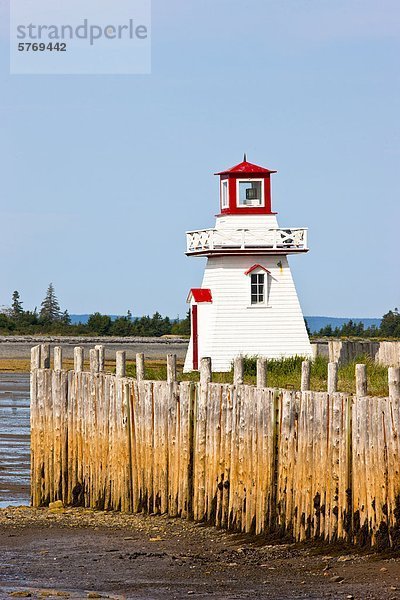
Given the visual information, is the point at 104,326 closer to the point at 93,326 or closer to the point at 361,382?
the point at 93,326

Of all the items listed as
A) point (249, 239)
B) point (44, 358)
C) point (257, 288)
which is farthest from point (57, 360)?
point (257, 288)

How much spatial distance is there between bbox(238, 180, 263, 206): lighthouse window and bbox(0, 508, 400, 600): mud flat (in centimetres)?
1786

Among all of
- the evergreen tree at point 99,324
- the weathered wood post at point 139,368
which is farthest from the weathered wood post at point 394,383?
the evergreen tree at point 99,324

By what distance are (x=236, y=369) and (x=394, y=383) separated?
3.40 m

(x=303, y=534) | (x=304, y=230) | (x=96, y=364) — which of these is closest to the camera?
(x=303, y=534)

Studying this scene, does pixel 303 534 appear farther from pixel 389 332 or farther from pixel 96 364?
pixel 389 332

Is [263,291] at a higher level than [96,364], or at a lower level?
higher

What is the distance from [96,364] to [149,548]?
4.76 m

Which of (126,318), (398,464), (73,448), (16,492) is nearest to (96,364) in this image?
(73,448)

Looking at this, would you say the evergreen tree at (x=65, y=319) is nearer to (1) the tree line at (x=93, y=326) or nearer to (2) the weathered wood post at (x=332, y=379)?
(1) the tree line at (x=93, y=326)

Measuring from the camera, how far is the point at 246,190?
34.6m

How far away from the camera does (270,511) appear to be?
15812mm

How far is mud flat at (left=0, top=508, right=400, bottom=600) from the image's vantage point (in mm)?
13062

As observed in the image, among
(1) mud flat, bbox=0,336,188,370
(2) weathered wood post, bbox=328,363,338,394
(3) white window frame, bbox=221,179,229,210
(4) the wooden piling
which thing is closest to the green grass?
(4) the wooden piling
